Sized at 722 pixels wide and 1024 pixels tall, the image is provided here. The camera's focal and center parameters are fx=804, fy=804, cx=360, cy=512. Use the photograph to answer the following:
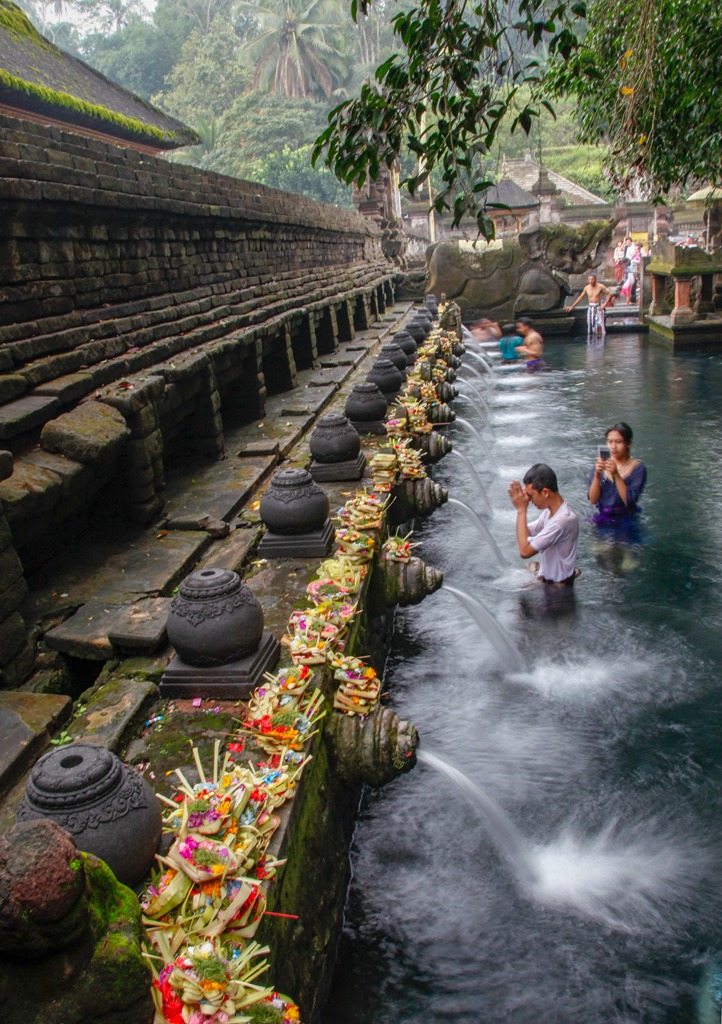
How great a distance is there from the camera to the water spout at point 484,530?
7.91 m

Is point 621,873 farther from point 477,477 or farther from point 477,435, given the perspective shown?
point 477,435

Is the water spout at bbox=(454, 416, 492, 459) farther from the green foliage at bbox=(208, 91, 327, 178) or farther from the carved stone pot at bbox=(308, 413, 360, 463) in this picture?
the green foliage at bbox=(208, 91, 327, 178)

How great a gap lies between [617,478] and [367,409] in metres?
2.60

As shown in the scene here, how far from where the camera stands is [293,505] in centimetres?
526

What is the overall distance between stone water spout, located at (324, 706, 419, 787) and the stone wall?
→ 5.59ft

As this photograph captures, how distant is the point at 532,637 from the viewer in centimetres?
631

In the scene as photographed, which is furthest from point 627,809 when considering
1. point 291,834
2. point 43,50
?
point 43,50

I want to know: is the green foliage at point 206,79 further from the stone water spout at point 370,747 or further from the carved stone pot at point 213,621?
the stone water spout at point 370,747

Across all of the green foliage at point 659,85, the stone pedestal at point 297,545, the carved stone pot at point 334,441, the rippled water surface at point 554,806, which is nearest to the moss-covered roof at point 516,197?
the green foliage at point 659,85

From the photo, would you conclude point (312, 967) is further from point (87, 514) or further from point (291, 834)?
point (87, 514)

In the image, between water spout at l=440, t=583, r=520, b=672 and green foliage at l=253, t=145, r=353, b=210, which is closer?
water spout at l=440, t=583, r=520, b=672

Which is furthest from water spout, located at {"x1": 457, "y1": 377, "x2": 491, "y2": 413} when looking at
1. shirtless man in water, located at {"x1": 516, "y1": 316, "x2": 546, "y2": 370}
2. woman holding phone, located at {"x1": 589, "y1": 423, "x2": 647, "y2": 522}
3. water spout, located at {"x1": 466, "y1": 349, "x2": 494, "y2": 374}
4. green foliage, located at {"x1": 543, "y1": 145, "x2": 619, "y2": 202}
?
green foliage, located at {"x1": 543, "y1": 145, "x2": 619, "y2": 202}

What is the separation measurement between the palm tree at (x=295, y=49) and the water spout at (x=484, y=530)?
43394 millimetres

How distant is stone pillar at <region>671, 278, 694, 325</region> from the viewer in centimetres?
1753
